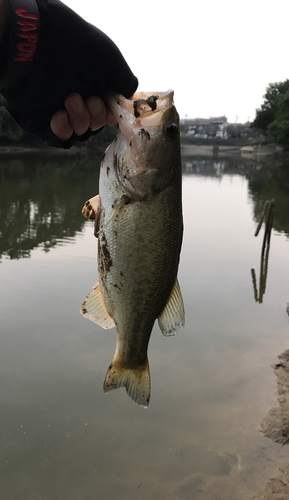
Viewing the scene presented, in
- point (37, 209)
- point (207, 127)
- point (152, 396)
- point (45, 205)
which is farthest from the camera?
point (207, 127)

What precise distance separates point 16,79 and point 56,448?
5246 millimetres

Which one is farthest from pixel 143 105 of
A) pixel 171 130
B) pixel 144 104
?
pixel 171 130

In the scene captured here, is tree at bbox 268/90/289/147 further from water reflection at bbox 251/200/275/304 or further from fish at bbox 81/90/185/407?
fish at bbox 81/90/185/407

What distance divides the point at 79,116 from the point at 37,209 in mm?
19778

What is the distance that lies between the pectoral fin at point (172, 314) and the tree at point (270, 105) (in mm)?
102296

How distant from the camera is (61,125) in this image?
2395mm

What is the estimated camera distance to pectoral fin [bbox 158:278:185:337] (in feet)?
8.14

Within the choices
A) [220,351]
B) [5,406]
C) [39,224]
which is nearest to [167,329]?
[5,406]

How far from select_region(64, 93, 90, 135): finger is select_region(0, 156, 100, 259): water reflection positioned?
11858 millimetres

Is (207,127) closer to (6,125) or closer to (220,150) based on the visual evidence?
(220,150)

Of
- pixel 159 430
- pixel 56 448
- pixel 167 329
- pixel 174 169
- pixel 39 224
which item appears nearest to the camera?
pixel 174 169

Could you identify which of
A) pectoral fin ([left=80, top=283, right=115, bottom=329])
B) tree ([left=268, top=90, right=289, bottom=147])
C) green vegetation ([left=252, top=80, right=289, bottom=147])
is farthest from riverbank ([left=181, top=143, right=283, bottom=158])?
pectoral fin ([left=80, top=283, right=115, bottom=329])

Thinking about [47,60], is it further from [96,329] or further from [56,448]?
[96,329]

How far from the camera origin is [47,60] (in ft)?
6.95
